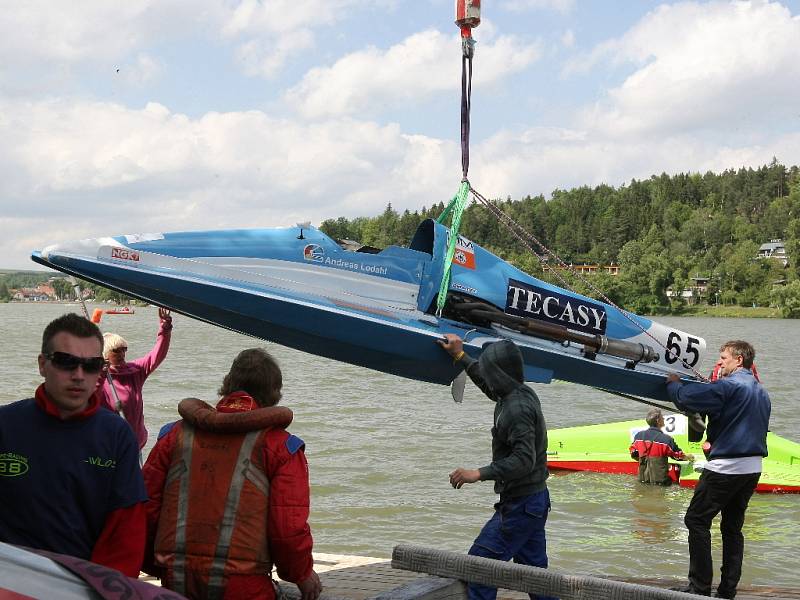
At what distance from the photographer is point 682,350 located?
7801mm

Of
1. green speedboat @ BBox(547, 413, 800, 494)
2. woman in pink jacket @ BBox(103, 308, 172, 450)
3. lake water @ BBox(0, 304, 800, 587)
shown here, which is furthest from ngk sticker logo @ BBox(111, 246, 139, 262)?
green speedboat @ BBox(547, 413, 800, 494)

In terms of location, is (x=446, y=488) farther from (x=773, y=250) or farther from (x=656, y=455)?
(x=773, y=250)

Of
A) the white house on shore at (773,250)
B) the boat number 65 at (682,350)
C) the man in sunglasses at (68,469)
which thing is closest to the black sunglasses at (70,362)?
the man in sunglasses at (68,469)

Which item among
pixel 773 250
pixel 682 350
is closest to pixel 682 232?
pixel 773 250

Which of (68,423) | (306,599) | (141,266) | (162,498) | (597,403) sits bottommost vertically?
(597,403)

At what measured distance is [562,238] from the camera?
16575 cm

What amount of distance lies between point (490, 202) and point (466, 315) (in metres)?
0.90

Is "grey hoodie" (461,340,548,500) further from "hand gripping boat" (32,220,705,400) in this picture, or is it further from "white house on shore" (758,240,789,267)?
"white house on shore" (758,240,789,267)

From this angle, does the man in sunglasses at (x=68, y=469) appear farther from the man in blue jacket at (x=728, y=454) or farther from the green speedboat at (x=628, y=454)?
the green speedboat at (x=628, y=454)

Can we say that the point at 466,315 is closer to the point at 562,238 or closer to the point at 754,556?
the point at 754,556

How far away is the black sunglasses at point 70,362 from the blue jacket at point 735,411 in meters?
4.61

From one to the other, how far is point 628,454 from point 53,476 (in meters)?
14.8

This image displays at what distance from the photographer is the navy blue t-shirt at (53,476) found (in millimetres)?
3098

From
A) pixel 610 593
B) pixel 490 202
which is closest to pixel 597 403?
pixel 490 202
